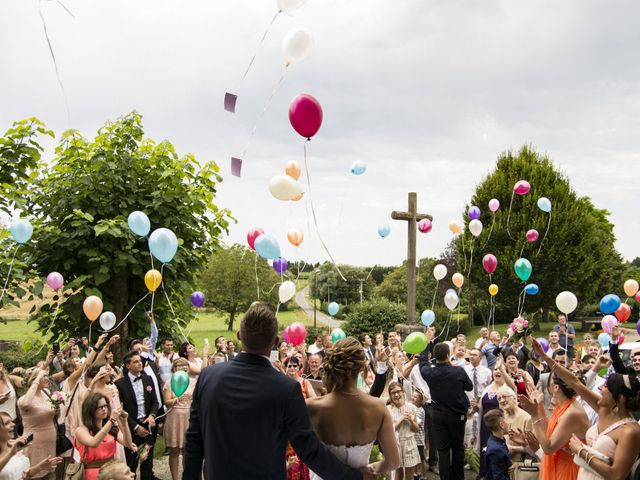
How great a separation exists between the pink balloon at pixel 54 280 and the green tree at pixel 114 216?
0.84ft

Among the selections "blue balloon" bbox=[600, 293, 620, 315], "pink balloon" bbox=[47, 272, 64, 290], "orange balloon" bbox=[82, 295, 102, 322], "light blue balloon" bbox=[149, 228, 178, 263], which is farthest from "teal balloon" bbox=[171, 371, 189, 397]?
"blue balloon" bbox=[600, 293, 620, 315]

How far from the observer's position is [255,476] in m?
2.50

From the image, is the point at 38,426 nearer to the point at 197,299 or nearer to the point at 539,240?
the point at 197,299

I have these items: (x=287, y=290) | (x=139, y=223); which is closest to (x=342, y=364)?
(x=139, y=223)

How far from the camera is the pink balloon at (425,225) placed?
13.3m

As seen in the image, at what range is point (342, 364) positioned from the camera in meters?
2.84

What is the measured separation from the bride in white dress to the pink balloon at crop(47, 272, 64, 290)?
7.03m

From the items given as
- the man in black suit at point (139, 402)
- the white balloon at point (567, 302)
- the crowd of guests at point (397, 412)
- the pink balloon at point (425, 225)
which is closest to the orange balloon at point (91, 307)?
the crowd of guests at point (397, 412)

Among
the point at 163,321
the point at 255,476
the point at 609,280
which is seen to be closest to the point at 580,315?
the point at 609,280

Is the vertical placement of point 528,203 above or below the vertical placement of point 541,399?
above

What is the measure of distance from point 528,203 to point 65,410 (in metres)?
23.5

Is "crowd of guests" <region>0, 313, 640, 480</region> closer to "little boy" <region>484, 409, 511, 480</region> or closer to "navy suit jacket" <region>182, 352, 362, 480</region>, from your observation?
"little boy" <region>484, 409, 511, 480</region>

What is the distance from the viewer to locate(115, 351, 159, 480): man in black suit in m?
6.25

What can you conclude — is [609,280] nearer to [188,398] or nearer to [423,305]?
[423,305]
